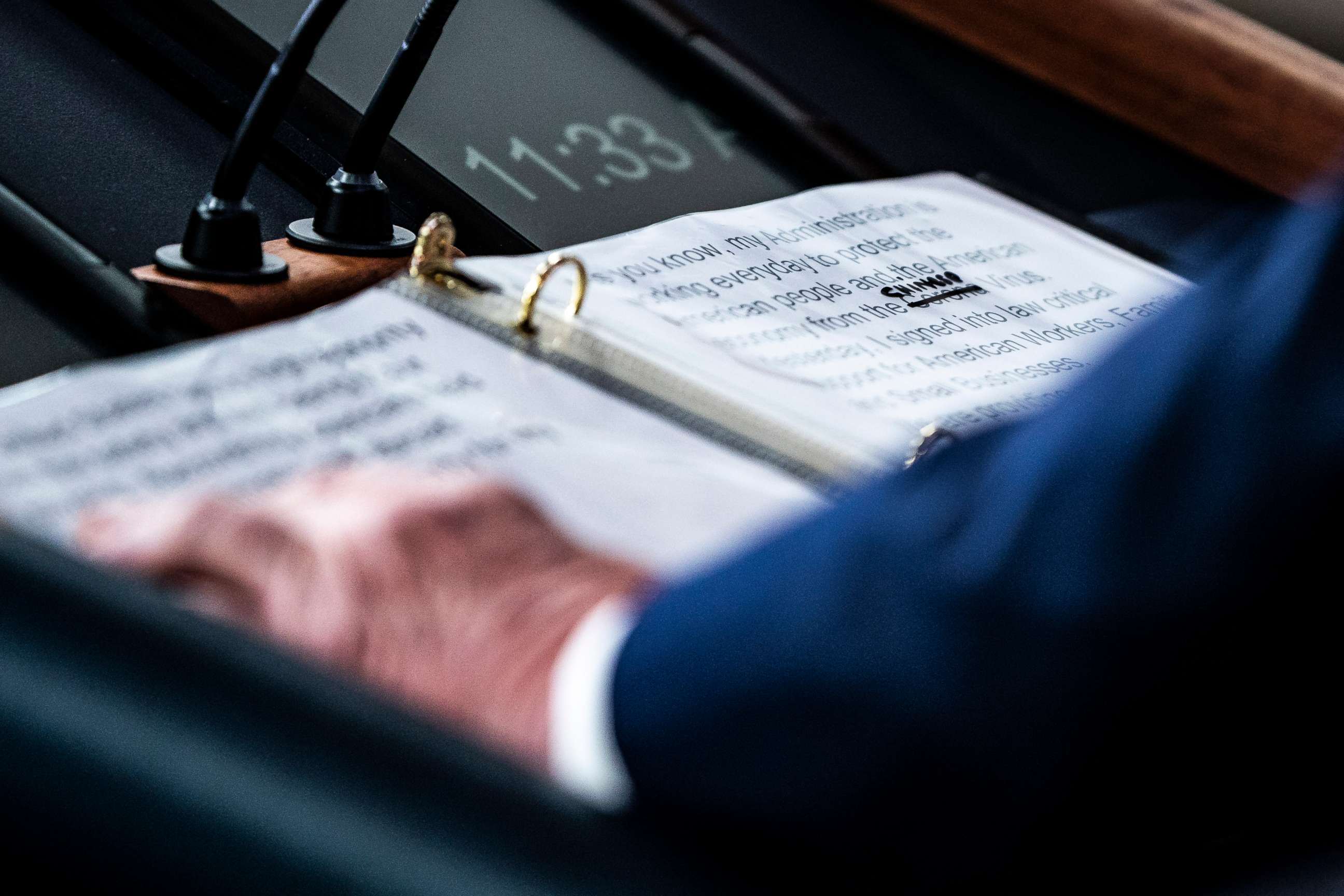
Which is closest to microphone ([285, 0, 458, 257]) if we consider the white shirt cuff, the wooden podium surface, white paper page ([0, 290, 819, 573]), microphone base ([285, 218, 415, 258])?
microphone base ([285, 218, 415, 258])

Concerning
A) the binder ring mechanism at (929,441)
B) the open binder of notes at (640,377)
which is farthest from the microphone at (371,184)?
the binder ring mechanism at (929,441)

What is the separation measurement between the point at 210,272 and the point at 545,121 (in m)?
0.42

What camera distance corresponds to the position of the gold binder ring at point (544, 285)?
65 centimetres

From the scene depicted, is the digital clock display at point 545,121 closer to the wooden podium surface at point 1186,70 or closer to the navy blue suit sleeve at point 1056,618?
the wooden podium surface at point 1186,70

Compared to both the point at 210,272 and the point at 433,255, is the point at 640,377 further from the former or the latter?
the point at 210,272

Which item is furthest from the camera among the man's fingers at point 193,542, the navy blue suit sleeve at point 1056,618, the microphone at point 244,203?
Result: the microphone at point 244,203

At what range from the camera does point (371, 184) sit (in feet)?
2.81

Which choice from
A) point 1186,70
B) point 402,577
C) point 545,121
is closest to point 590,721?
point 402,577

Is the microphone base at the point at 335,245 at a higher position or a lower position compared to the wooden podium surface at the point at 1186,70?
lower

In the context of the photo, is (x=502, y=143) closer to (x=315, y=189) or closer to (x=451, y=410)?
(x=315, y=189)

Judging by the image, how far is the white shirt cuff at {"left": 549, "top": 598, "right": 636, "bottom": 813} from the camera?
372mm

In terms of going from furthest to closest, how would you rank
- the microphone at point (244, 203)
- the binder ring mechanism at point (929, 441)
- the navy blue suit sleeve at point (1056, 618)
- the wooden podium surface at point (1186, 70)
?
the wooden podium surface at point (1186, 70) < the microphone at point (244, 203) < the binder ring mechanism at point (929, 441) < the navy blue suit sleeve at point (1056, 618)

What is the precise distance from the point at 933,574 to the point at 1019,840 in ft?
0.21

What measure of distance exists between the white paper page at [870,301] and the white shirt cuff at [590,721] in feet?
0.73
